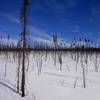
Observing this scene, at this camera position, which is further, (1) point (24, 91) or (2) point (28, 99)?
(1) point (24, 91)

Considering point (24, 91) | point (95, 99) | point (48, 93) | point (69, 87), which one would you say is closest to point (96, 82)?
point (69, 87)

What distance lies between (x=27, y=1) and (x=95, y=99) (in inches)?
193

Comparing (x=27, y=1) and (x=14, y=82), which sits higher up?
(x=27, y=1)

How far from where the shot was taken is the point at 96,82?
9.08 metres

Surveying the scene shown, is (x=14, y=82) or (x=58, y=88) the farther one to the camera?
(x=14, y=82)

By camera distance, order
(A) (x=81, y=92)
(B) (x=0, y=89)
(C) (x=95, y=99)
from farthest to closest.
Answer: (B) (x=0, y=89), (A) (x=81, y=92), (C) (x=95, y=99)

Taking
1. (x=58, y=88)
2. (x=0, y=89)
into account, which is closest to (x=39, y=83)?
(x=58, y=88)

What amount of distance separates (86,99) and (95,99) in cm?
36

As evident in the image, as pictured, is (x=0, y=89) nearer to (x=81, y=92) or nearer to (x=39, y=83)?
(x=39, y=83)

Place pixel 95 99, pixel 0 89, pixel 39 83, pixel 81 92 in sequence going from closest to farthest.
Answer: pixel 95 99 → pixel 81 92 → pixel 0 89 → pixel 39 83

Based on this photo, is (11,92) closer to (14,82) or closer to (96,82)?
(14,82)

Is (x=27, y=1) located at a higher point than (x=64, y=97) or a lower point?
higher

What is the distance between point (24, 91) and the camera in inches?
296

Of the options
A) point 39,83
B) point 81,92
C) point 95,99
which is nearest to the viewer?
point 95,99
